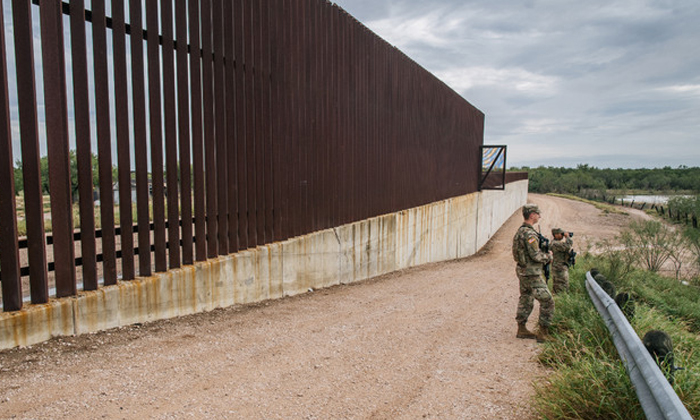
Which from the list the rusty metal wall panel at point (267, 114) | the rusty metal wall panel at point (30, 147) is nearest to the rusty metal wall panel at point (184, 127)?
the rusty metal wall panel at point (267, 114)

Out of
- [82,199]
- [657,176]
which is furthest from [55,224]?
[657,176]

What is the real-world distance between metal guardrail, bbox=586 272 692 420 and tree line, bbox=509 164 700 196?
89.5 meters

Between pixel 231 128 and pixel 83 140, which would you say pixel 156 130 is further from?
pixel 231 128

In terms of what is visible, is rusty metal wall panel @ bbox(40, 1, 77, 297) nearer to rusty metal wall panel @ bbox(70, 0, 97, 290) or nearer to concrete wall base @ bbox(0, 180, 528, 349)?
rusty metal wall panel @ bbox(70, 0, 97, 290)

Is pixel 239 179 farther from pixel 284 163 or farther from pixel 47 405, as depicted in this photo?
pixel 47 405

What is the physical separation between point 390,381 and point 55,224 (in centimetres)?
349

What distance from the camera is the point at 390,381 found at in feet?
12.5

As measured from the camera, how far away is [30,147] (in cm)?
390

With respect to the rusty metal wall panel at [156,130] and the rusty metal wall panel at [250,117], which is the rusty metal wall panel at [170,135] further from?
the rusty metal wall panel at [250,117]

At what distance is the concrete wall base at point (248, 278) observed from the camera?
402 centimetres

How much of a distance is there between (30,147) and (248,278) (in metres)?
3.18

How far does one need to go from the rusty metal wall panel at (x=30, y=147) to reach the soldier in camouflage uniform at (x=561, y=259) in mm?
6516

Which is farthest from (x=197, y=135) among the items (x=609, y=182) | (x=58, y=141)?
(x=609, y=182)

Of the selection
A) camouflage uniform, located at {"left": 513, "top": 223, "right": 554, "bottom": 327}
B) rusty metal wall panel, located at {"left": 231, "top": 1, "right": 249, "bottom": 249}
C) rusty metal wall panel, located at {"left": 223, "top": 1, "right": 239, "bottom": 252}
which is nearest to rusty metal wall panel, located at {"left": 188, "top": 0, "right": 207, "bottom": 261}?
rusty metal wall panel, located at {"left": 223, "top": 1, "right": 239, "bottom": 252}
